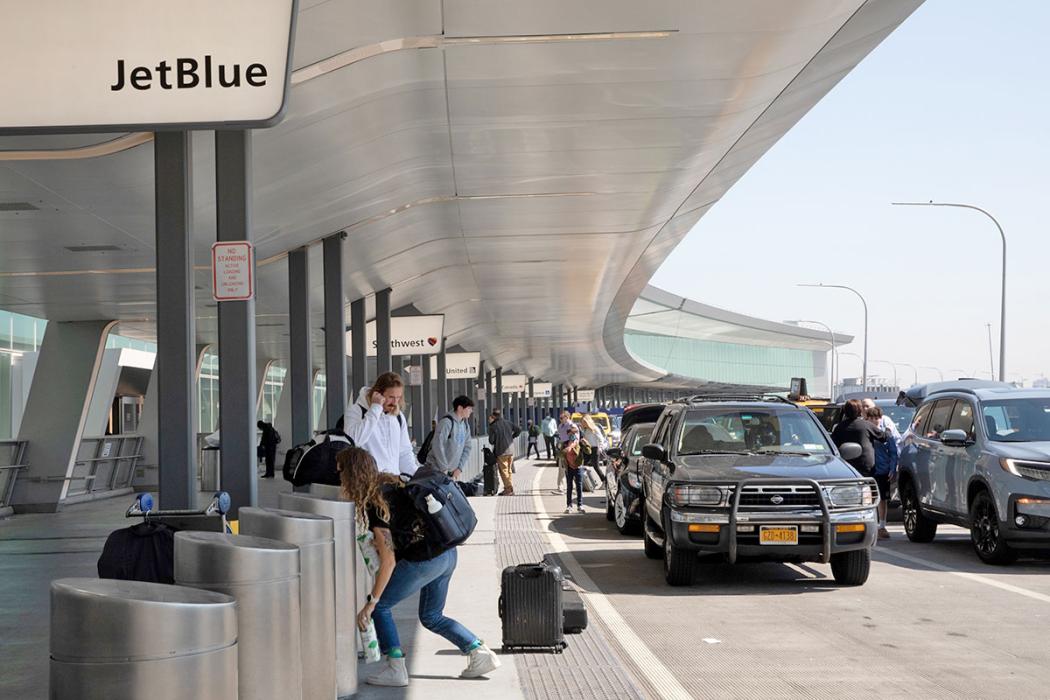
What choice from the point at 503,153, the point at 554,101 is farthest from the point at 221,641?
the point at 503,153

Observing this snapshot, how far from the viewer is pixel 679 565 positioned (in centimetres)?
1351

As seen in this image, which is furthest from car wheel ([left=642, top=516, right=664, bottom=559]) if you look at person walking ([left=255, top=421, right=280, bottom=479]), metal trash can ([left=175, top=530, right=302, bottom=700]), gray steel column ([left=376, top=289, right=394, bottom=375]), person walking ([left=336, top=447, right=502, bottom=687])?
person walking ([left=255, top=421, right=280, bottom=479])

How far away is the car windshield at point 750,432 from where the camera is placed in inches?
586

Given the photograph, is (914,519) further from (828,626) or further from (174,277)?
Result: (174,277)

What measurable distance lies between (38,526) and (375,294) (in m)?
9.41

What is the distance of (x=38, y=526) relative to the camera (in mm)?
23094

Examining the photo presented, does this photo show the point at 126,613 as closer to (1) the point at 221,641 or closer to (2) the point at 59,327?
(1) the point at 221,641

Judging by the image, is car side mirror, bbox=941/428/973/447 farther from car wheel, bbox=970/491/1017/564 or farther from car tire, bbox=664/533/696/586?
car tire, bbox=664/533/696/586

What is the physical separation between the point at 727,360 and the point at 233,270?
4158 inches

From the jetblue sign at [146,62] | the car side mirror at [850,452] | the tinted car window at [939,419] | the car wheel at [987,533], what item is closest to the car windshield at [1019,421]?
the tinted car window at [939,419]

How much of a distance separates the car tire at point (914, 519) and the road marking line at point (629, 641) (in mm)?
4815

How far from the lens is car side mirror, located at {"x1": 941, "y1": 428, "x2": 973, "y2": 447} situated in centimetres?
1608

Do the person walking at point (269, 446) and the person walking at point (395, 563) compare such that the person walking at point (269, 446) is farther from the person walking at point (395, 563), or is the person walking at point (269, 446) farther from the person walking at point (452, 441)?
the person walking at point (395, 563)

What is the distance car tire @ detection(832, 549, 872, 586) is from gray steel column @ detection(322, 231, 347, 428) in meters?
9.30
